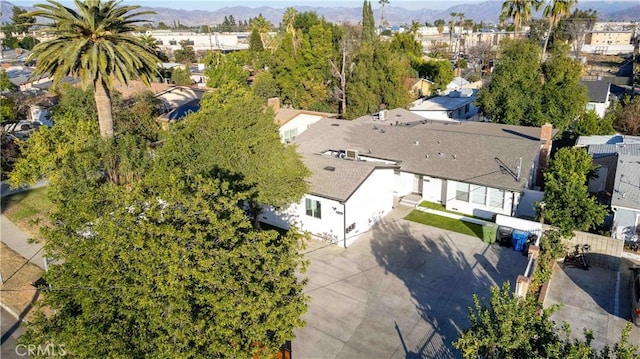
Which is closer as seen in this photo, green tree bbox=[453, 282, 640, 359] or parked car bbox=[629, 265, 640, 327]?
green tree bbox=[453, 282, 640, 359]

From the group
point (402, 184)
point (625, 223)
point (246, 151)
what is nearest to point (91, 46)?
point (246, 151)

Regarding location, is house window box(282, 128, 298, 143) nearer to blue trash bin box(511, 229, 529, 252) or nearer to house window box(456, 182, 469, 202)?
house window box(456, 182, 469, 202)

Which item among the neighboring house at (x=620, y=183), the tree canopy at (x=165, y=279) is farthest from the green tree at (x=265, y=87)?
the tree canopy at (x=165, y=279)

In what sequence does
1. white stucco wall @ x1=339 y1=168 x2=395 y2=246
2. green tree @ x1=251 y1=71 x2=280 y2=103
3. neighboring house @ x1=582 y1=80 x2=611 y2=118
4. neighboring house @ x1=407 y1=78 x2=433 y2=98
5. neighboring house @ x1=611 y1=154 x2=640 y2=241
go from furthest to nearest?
neighboring house @ x1=407 y1=78 x2=433 y2=98
green tree @ x1=251 y1=71 x2=280 y2=103
neighboring house @ x1=582 y1=80 x2=611 y2=118
white stucco wall @ x1=339 y1=168 x2=395 y2=246
neighboring house @ x1=611 y1=154 x2=640 y2=241

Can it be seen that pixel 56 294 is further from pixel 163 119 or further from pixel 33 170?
pixel 163 119

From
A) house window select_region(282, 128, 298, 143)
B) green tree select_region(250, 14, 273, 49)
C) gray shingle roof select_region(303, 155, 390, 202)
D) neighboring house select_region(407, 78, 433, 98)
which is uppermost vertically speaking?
green tree select_region(250, 14, 273, 49)

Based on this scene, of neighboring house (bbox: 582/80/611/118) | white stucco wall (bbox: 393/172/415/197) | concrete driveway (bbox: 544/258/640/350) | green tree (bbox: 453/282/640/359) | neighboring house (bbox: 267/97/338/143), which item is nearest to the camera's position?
green tree (bbox: 453/282/640/359)

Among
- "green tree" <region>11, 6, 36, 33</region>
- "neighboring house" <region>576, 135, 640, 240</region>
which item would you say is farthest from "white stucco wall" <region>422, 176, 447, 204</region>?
"green tree" <region>11, 6, 36, 33</region>

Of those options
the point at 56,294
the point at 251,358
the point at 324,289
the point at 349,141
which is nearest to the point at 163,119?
the point at 349,141
